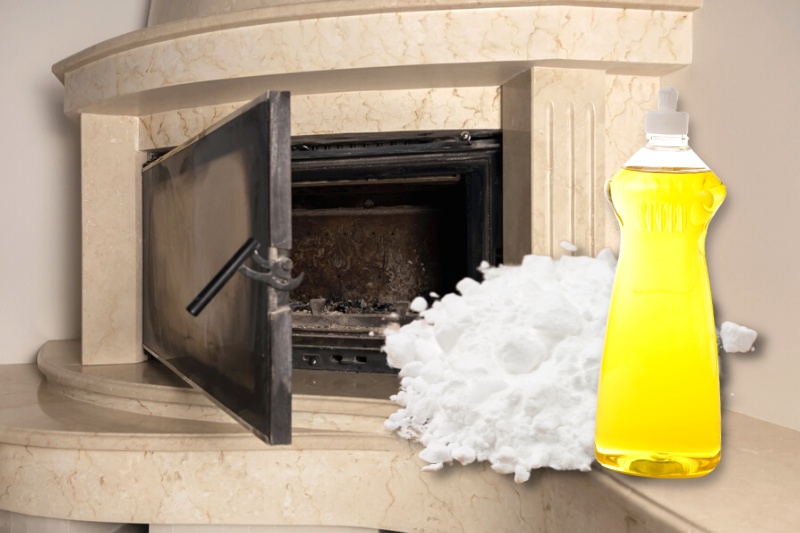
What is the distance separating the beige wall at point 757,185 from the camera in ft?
4.90

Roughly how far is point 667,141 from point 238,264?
72cm

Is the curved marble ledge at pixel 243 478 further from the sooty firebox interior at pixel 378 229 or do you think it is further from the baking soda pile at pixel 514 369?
the sooty firebox interior at pixel 378 229

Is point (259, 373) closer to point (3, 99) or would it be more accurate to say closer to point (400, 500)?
point (400, 500)

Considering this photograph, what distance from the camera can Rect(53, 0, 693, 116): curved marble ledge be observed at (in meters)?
1.91

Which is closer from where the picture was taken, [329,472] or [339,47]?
[329,472]

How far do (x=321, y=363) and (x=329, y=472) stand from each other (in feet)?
2.06

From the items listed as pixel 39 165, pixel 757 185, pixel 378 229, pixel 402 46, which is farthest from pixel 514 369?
pixel 39 165

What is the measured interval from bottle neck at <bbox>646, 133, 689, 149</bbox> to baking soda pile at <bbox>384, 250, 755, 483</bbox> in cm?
32

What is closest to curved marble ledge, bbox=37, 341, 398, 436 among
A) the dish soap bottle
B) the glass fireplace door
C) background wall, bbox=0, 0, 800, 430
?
the glass fireplace door

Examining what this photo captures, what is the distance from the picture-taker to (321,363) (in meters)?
2.42

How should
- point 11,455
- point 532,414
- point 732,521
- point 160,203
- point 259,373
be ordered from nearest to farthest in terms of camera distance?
1. point 732,521
2. point 532,414
3. point 259,373
4. point 11,455
5. point 160,203

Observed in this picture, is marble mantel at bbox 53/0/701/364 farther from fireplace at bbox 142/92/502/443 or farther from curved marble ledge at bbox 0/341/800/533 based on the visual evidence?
curved marble ledge at bbox 0/341/800/533

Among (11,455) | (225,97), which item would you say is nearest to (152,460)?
(11,455)

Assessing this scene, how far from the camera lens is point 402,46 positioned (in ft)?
6.43
